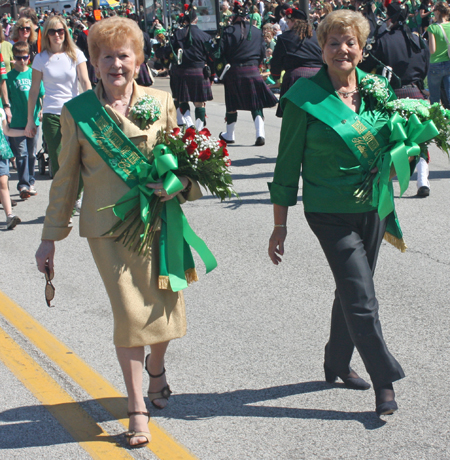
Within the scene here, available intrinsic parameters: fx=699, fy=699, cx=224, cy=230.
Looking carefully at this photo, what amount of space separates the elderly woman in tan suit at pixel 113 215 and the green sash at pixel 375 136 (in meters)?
0.69

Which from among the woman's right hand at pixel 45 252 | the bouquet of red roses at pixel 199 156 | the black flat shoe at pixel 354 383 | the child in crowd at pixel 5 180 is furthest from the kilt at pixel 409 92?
the woman's right hand at pixel 45 252

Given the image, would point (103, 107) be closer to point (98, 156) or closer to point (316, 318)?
point (98, 156)

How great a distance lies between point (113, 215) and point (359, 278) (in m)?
1.17

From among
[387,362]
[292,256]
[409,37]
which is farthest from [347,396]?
[409,37]

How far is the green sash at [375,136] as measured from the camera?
3215 millimetres

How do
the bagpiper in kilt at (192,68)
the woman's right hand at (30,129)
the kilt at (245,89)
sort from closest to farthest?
1. the woman's right hand at (30,129)
2. the kilt at (245,89)
3. the bagpiper in kilt at (192,68)

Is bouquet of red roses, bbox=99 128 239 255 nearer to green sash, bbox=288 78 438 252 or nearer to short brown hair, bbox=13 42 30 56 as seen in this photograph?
green sash, bbox=288 78 438 252

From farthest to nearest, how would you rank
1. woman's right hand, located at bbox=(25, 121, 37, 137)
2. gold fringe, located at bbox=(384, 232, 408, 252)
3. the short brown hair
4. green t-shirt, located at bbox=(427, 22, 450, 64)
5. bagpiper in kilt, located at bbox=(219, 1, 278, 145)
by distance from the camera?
bagpiper in kilt, located at bbox=(219, 1, 278, 145)
green t-shirt, located at bbox=(427, 22, 450, 64)
the short brown hair
woman's right hand, located at bbox=(25, 121, 37, 137)
gold fringe, located at bbox=(384, 232, 408, 252)

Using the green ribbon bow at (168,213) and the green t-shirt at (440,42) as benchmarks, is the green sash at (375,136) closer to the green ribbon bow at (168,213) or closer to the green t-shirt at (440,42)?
the green ribbon bow at (168,213)

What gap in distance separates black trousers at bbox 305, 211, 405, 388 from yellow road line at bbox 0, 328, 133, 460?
1.19m

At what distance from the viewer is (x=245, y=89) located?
1088 cm

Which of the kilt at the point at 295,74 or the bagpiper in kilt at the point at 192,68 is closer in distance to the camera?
the kilt at the point at 295,74

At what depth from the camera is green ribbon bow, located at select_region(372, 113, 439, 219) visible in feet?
10.5

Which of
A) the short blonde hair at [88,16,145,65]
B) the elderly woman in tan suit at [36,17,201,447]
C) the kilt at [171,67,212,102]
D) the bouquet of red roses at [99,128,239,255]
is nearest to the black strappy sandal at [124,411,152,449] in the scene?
the elderly woman in tan suit at [36,17,201,447]
